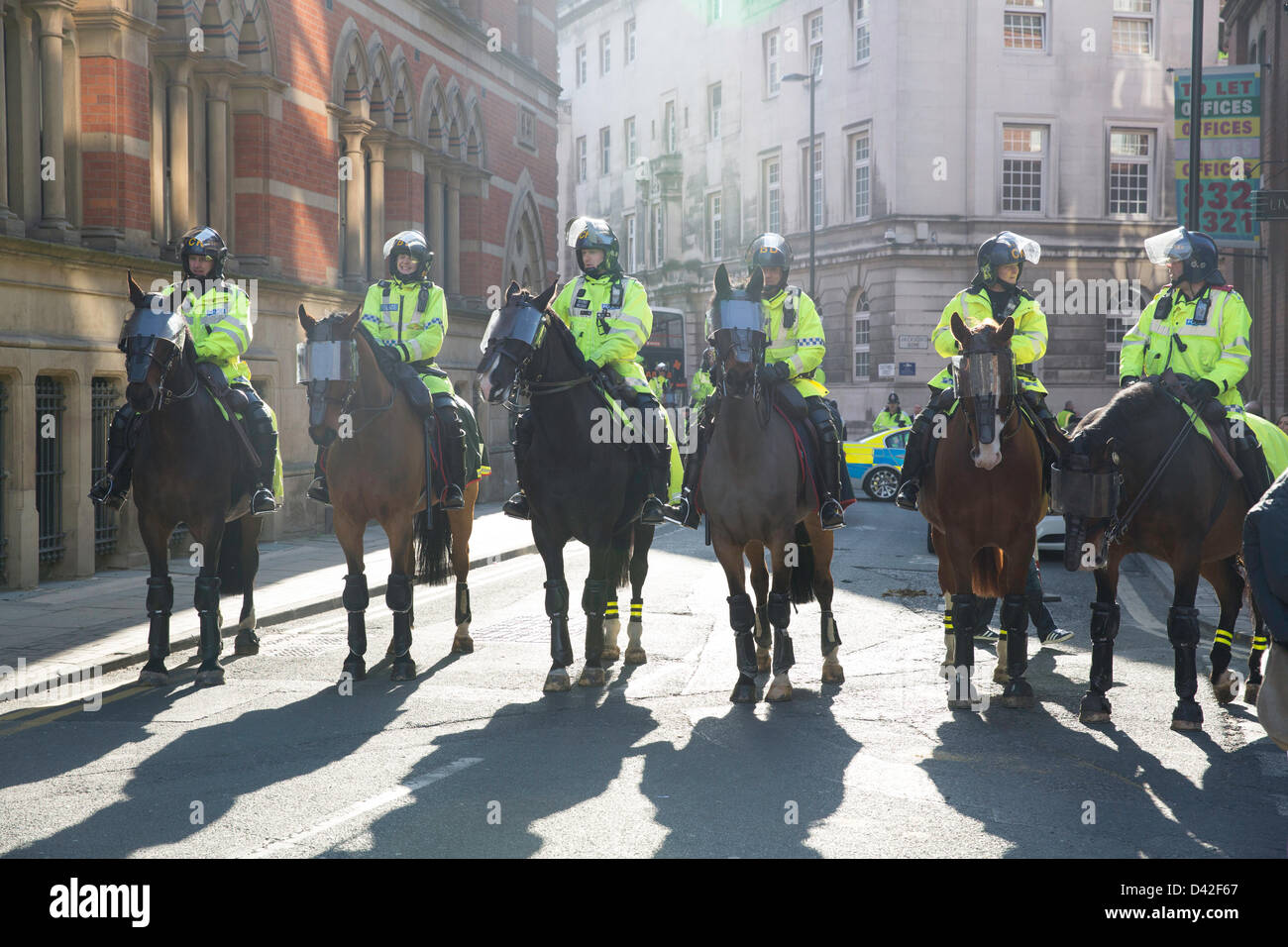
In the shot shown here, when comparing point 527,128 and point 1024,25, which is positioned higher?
point 1024,25

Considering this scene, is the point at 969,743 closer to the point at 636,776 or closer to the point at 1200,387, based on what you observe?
the point at 636,776

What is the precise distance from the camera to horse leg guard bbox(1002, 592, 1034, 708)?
746 cm

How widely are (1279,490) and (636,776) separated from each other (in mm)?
3243

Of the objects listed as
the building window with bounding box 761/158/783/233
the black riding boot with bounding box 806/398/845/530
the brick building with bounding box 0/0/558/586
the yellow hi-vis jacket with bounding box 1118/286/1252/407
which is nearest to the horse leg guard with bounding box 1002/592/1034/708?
the black riding boot with bounding box 806/398/845/530

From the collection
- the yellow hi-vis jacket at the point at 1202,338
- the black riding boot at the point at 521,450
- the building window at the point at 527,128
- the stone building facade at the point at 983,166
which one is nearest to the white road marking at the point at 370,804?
the black riding boot at the point at 521,450

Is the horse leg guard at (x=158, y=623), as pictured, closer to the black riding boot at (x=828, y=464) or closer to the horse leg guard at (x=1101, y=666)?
the black riding boot at (x=828, y=464)

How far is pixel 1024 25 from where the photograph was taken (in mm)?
40031

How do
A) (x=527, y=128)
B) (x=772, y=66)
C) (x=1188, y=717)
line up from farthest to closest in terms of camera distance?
(x=772, y=66) → (x=527, y=128) → (x=1188, y=717)

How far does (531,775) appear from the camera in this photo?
19.7 ft

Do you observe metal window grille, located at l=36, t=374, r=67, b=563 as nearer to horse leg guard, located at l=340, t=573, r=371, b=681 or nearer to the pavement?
the pavement

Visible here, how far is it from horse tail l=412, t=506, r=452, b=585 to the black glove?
17.0 ft

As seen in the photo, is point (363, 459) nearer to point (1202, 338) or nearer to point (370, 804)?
point (370, 804)

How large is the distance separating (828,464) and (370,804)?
381 cm

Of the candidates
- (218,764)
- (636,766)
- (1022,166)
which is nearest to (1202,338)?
A: (636,766)
